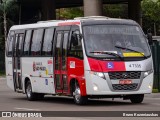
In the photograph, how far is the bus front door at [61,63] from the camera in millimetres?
22984

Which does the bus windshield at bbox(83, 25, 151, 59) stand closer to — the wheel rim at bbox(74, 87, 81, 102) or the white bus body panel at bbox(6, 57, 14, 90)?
the wheel rim at bbox(74, 87, 81, 102)

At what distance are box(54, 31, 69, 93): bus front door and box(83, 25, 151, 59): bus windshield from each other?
1199 mm

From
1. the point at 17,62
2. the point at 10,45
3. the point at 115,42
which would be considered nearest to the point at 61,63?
the point at 115,42

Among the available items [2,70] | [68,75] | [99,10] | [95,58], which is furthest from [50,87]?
[2,70]

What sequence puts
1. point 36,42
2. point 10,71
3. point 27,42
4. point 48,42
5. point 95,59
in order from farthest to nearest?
point 10,71 → point 27,42 → point 36,42 → point 48,42 → point 95,59

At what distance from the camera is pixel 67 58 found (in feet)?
74.6

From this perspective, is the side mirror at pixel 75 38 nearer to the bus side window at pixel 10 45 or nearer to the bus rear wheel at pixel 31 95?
the bus rear wheel at pixel 31 95

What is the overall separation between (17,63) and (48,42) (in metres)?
3.47

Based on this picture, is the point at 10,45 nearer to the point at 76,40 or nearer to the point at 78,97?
the point at 76,40

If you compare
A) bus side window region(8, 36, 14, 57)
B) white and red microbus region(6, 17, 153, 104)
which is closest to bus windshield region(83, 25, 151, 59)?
white and red microbus region(6, 17, 153, 104)

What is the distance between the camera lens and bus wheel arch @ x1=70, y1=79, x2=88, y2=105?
A: 861 inches

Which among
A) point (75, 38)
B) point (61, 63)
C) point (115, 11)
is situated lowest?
point (115, 11)

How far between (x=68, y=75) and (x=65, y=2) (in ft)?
213

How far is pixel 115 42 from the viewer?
72.3 ft
